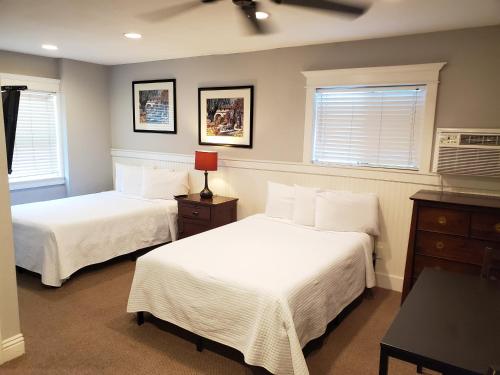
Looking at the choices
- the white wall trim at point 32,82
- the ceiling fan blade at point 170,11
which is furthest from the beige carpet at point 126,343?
the white wall trim at point 32,82

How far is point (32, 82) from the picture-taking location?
455 centimetres

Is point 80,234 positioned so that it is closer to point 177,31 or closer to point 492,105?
point 177,31

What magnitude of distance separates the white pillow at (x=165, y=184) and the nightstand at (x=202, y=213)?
0.27 m

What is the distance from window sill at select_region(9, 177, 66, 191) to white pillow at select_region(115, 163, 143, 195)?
0.77 metres

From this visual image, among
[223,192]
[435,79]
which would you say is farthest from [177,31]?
[435,79]

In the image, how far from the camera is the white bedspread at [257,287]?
212 centimetres

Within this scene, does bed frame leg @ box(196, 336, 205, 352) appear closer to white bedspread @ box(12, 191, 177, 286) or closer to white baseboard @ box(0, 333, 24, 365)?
white baseboard @ box(0, 333, 24, 365)

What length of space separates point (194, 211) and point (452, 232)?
8.37 ft

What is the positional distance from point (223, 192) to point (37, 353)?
256 cm

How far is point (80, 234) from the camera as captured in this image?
359 cm

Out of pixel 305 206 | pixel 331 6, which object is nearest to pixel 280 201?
pixel 305 206

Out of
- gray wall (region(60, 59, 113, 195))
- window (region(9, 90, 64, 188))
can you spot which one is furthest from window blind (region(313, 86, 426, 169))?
window (region(9, 90, 64, 188))

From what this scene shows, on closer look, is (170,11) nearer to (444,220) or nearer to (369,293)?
(444,220)

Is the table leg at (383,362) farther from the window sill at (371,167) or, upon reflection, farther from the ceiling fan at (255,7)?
the window sill at (371,167)
